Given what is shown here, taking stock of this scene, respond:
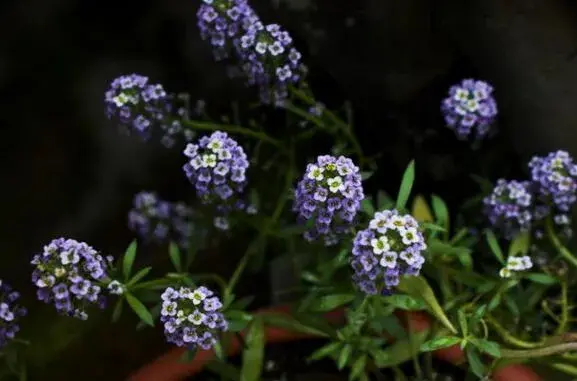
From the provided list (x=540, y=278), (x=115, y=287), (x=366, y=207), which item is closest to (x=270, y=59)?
(x=366, y=207)

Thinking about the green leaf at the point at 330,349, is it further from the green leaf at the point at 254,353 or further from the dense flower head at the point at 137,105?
the dense flower head at the point at 137,105

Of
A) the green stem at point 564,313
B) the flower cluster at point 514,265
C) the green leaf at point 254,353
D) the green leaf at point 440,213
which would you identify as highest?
the green leaf at point 440,213

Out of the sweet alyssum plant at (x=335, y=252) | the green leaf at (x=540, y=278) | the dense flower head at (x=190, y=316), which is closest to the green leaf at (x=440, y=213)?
the sweet alyssum plant at (x=335, y=252)

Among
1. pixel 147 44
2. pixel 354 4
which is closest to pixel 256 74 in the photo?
pixel 354 4

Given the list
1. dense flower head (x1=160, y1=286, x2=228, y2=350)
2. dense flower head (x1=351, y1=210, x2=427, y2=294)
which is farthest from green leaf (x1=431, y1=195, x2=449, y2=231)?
dense flower head (x1=160, y1=286, x2=228, y2=350)

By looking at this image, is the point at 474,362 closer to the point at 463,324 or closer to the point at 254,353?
the point at 463,324

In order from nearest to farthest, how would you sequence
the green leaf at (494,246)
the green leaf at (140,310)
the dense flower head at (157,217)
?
the green leaf at (140,310)
the green leaf at (494,246)
the dense flower head at (157,217)

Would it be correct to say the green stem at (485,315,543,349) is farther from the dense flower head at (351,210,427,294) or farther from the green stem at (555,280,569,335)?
the dense flower head at (351,210,427,294)
